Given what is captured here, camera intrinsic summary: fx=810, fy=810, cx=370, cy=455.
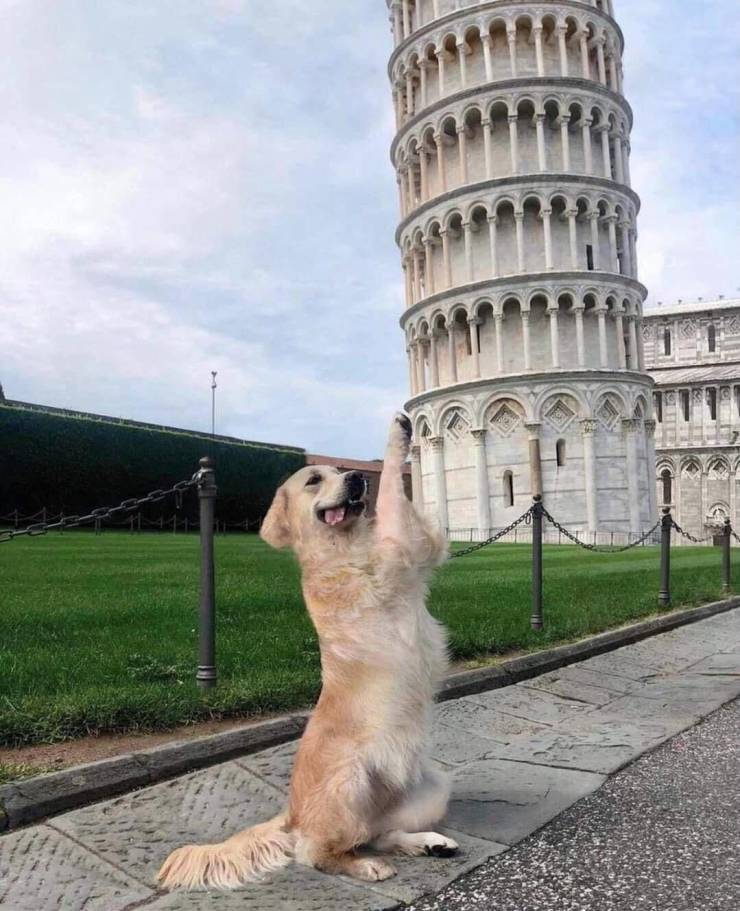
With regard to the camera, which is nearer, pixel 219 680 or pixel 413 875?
pixel 413 875

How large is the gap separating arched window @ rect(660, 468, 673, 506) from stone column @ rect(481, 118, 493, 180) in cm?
3187

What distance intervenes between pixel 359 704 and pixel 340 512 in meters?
0.72

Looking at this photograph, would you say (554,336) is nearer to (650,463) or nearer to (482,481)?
(482,481)

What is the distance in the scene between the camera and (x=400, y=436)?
3.40 metres

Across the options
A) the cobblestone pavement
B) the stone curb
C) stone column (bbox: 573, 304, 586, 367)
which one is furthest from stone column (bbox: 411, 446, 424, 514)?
the stone curb

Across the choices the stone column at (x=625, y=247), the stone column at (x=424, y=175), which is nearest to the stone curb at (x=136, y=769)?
the stone column at (x=625, y=247)

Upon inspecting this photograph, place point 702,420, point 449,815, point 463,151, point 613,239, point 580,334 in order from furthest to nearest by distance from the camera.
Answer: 1. point 702,420
2. point 463,151
3. point 613,239
4. point 580,334
5. point 449,815

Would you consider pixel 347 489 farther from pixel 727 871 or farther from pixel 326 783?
pixel 727 871

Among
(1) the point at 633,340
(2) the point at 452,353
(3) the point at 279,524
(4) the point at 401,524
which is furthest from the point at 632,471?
(4) the point at 401,524

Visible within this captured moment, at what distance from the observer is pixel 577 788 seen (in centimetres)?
392

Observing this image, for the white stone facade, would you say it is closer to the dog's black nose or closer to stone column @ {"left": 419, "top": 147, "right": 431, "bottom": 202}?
stone column @ {"left": 419, "top": 147, "right": 431, "bottom": 202}

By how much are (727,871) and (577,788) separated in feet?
3.45

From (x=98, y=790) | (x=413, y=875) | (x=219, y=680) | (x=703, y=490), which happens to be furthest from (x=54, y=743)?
(x=703, y=490)

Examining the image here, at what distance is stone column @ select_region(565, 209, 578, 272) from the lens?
41.4 meters
